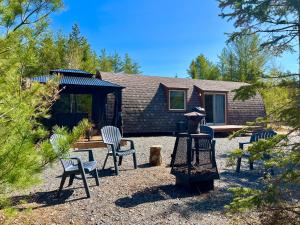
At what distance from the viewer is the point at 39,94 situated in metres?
2.76

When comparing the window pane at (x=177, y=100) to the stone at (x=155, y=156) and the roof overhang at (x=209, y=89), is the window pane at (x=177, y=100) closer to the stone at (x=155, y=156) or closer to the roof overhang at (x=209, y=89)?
the roof overhang at (x=209, y=89)

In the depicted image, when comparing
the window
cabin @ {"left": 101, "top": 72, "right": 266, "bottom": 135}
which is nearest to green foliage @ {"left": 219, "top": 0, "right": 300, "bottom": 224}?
cabin @ {"left": 101, "top": 72, "right": 266, "bottom": 135}

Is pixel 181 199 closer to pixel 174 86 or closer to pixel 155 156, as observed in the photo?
pixel 155 156

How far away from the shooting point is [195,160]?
5.09 m

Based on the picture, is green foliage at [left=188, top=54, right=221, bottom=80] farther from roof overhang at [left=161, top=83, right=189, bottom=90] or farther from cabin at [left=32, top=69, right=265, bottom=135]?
roof overhang at [left=161, top=83, right=189, bottom=90]

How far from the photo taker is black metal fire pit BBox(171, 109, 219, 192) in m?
4.85

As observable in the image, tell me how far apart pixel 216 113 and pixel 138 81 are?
5.35 metres

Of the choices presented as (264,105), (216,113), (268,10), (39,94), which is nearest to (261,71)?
(268,10)

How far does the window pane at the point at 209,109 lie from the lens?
17297 mm

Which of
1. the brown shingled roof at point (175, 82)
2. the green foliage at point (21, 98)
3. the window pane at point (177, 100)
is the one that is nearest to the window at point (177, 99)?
the window pane at point (177, 100)

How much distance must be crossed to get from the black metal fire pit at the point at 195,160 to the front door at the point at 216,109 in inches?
479

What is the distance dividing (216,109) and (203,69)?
58.3ft

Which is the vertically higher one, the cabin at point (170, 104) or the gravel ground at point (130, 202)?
the cabin at point (170, 104)

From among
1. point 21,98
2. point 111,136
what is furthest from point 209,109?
point 21,98
